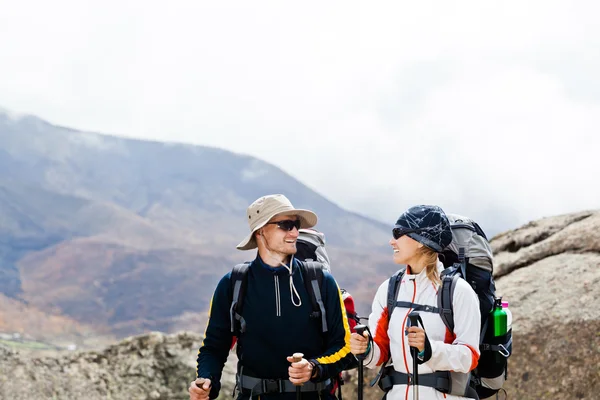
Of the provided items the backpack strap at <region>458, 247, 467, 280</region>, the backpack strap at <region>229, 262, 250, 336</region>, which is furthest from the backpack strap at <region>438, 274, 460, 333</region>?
the backpack strap at <region>229, 262, 250, 336</region>

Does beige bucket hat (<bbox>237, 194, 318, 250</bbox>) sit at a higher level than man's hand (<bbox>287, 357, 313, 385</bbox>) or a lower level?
higher

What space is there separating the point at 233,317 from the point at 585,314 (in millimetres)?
7423

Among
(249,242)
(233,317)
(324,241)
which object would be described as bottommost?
(233,317)

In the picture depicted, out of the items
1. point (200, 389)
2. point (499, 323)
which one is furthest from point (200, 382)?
point (499, 323)

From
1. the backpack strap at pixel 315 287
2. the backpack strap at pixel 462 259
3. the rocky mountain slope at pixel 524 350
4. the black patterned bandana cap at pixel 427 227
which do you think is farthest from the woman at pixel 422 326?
the rocky mountain slope at pixel 524 350

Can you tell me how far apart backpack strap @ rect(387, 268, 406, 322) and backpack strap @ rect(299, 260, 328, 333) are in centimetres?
50

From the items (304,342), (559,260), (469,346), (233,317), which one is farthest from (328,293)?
(559,260)

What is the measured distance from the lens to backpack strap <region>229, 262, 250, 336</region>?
5.37 meters

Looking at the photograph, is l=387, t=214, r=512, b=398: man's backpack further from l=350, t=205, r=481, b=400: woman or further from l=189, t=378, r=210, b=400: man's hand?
l=189, t=378, r=210, b=400: man's hand

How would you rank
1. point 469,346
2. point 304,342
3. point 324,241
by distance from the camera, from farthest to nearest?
point 324,241, point 304,342, point 469,346

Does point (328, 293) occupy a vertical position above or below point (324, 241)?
below

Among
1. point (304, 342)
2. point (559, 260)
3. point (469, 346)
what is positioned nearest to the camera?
point (469, 346)

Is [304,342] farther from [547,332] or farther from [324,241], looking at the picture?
[547,332]

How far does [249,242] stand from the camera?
563cm
